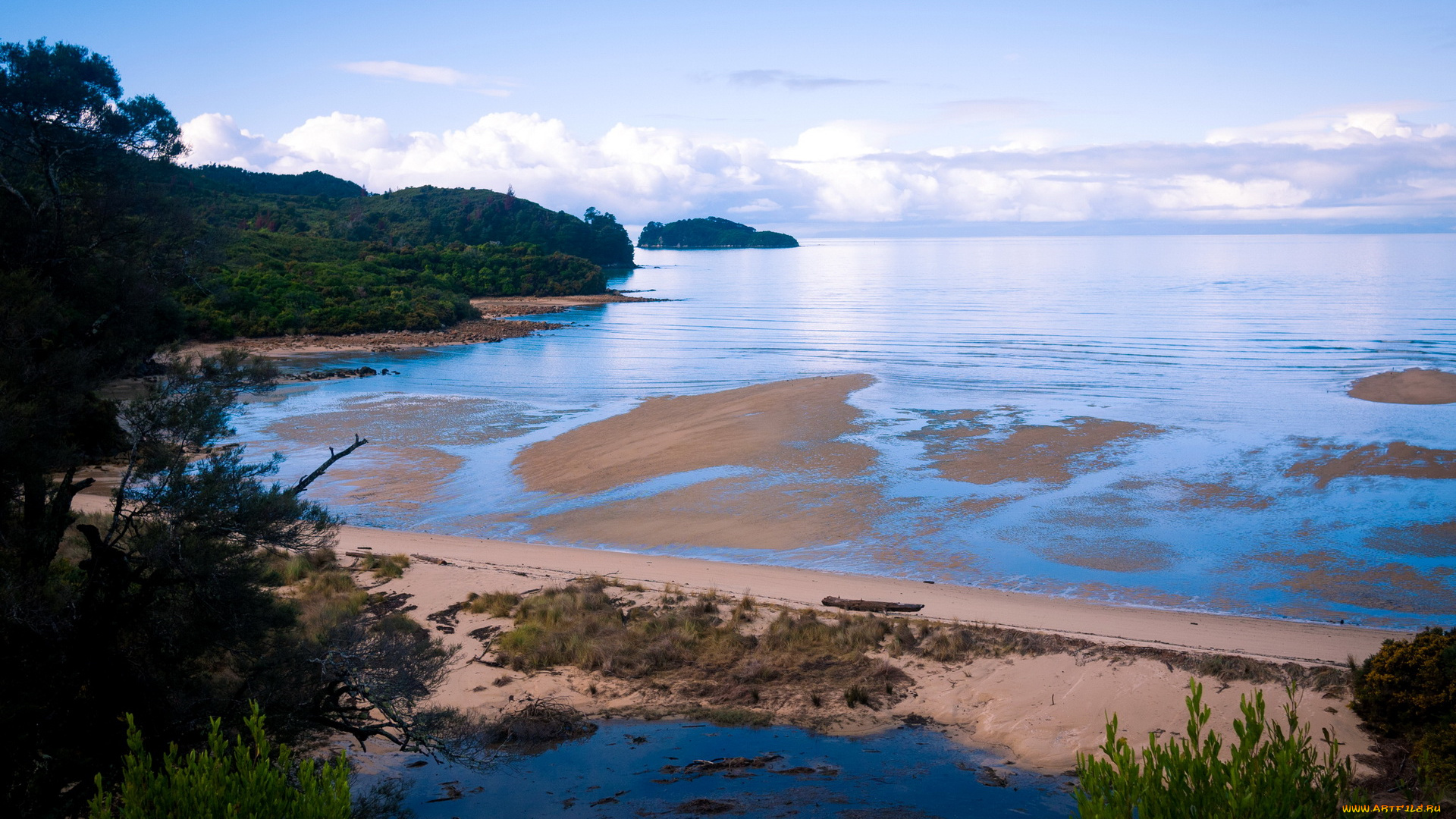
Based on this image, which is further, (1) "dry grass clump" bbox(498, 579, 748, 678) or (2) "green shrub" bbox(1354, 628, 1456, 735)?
(1) "dry grass clump" bbox(498, 579, 748, 678)

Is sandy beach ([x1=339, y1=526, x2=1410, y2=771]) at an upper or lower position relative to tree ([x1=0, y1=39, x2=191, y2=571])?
lower

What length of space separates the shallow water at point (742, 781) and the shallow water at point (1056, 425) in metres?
7.08

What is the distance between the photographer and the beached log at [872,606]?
14.2m

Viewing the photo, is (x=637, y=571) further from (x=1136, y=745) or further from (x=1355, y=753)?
(x=1355, y=753)

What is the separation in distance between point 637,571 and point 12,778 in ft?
37.2

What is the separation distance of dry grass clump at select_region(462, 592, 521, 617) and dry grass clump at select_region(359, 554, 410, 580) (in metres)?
1.76

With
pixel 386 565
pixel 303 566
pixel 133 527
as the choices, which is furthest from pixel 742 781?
pixel 303 566

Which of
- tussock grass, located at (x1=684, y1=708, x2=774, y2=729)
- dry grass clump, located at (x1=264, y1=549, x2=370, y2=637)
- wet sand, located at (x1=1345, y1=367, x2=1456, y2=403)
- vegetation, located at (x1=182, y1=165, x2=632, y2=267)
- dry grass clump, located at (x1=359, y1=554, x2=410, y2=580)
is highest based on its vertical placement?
vegetation, located at (x1=182, y1=165, x2=632, y2=267)

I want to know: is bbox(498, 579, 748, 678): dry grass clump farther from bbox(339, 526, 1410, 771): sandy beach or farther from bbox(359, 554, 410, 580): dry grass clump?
bbox(359, 554, 410, 580): dry grass clump

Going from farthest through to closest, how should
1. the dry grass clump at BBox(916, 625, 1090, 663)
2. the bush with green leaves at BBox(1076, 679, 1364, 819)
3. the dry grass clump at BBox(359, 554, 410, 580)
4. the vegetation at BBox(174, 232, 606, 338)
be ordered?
1. the vegetation at BBox(174, 232, 606, 338)
2. the dry grass clump at BBox(359, 554, 410, 580)
3. the dry grass clump at BBox(916, 625, 1090, 663)
4. the bush with green leaves at BBox(1076, 679, 1364, 819)

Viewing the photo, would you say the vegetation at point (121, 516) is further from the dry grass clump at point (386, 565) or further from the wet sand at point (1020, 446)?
the wet sand at point (1020, 446)

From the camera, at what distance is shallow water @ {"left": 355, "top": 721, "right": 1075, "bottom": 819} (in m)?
8.89

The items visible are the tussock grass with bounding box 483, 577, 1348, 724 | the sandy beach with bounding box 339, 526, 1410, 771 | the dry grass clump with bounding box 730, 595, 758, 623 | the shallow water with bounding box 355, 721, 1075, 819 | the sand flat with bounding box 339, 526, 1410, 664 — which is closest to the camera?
the shallow water with bounding box 355, 721, 1075, 819

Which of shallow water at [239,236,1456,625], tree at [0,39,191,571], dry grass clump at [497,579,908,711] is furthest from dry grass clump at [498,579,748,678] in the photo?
tree at [0,39,191,571]
